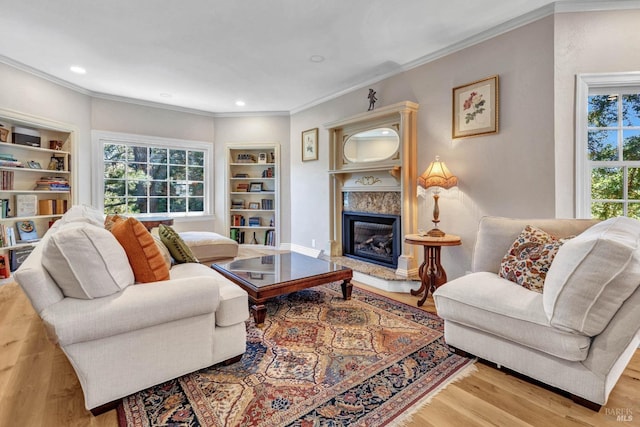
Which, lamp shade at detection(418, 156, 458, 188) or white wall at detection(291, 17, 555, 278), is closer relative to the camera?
white wall at detection(291, 17, 555, 278)

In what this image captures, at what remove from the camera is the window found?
16.2 feet

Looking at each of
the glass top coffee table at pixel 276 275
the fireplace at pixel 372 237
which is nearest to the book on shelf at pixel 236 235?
the fireplace at pixel 372 237

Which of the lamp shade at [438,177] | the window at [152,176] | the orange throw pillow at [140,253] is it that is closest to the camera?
the orange throw pillow at [140,253]

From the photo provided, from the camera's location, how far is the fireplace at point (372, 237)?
152 inches

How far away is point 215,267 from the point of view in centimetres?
317

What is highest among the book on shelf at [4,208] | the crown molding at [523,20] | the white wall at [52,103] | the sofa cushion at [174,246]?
the crown molding at [523,20]

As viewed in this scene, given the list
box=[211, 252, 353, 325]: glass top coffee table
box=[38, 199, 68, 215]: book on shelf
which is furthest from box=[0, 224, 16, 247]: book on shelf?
box=[211, 252, 353, 325]: glass top coffee table

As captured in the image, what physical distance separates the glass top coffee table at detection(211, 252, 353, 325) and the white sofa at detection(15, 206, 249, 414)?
53 cm

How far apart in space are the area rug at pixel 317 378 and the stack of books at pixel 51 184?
3585 millimetres

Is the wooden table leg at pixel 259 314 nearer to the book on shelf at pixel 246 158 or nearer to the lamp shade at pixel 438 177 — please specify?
the lamp shade at pixel 438 177

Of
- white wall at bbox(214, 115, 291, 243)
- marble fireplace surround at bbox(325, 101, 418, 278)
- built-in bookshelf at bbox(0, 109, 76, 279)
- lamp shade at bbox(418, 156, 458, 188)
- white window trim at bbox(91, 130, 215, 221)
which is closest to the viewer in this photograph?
lamp shade at bbox(418, 156, 458, 188)

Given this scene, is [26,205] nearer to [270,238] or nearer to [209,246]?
[209,246]

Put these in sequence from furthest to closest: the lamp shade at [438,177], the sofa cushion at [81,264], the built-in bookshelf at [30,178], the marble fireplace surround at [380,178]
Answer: the built-in bookshelf at [30,178] → the marble fireplace surround at [380,178] → the lamp shade at [438,177] → the sofa cushion at [81,264]

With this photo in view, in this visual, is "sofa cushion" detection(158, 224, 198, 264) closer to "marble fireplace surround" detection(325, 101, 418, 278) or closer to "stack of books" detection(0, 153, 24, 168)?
"marble fireplace surround" detection(325, 101, 418, 278)
